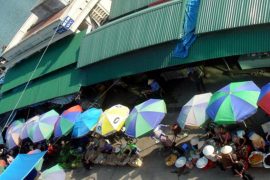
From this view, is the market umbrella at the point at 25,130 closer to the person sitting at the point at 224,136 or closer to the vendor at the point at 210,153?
the vendor at the point at 210,153

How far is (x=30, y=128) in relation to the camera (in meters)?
20.8

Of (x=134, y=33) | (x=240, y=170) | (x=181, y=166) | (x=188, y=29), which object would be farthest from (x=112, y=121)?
(x=240, y=170)

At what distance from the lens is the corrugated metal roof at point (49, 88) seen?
21328mm

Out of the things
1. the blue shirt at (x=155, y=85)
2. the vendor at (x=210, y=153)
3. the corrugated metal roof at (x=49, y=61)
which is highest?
the corrugated metal roof at (x=49, y=61)

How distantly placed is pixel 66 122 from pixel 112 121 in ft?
9.91

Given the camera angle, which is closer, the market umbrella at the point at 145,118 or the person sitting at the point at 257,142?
the person sitting at the point at 257,142

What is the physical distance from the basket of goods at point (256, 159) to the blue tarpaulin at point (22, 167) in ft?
25.8

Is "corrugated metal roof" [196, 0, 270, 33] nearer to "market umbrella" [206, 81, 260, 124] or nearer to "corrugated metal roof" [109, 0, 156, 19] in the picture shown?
"market umbrella" [206, 81, 260, 124]

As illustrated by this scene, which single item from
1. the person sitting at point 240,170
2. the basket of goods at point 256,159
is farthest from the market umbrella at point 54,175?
the basket of goods at point 256,159

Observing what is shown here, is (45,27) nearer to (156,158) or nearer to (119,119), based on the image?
(119,119)

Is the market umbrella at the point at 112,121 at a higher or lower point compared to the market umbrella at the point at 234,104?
lower

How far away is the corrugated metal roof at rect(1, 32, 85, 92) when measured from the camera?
22047 mm

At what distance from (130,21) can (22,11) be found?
80.2 ft

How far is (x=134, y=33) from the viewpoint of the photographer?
18.9 meters
